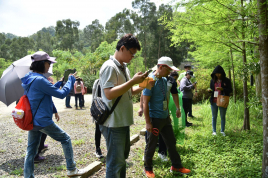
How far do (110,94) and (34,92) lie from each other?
1449 mm

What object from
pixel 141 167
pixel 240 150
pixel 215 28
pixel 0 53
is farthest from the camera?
pixel 0 53

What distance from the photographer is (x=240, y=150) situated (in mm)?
3914

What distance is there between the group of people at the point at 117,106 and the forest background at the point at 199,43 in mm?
1432

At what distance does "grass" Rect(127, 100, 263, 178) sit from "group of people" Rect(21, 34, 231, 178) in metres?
0.39

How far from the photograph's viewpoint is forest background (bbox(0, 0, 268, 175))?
3.13m

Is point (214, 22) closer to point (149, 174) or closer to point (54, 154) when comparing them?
point (149, 174)

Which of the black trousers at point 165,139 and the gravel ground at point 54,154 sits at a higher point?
the black trousers at point 165,139

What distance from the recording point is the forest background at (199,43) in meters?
3.13

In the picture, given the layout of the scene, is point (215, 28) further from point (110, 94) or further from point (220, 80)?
point (110, 94)

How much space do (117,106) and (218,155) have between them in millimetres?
2898

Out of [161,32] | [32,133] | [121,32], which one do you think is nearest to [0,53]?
[121,32]

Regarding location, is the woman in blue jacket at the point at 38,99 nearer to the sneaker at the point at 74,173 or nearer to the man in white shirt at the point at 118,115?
the sneaker at the point at 74,173

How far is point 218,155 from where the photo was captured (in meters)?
3.79

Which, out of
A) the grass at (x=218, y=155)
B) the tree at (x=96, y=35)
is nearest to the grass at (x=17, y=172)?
the grass at (x=218, y=155)
